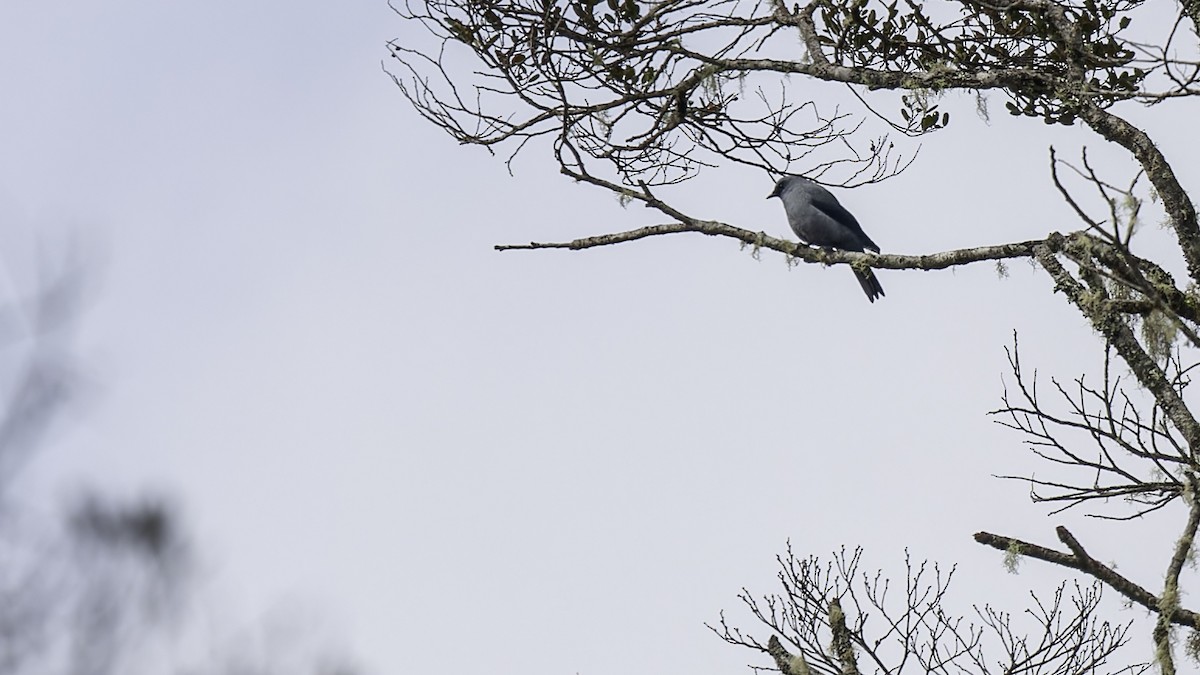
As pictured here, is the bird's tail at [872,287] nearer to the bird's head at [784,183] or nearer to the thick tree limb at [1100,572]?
the bird's head at [784,183]

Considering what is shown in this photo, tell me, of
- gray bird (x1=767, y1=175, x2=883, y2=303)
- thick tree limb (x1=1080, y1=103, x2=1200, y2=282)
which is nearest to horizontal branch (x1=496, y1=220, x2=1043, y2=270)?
thick tree limb (x1=1080, y1=103, x2=1200, y2=282)

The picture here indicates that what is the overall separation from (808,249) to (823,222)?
1.88 m

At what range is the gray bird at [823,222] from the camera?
823cm

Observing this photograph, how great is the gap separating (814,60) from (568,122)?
1.33 m

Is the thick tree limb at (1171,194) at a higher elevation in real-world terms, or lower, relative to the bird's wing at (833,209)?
lower

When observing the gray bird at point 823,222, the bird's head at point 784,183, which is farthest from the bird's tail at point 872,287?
the bird's head at point 784,183

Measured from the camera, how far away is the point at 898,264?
588 cm

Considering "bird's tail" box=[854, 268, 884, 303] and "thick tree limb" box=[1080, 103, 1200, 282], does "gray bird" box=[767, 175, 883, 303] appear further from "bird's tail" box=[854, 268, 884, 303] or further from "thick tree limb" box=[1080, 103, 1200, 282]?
"thick tree limb" box=[1080, 103, 1200, 282]

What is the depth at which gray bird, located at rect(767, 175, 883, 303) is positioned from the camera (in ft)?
27.0

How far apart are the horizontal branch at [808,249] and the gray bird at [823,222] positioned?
187 cm

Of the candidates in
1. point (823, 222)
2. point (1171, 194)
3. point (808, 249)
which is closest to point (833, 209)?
point (823, 222)

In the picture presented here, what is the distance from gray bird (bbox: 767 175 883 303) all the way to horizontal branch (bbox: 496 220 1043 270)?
6.13 feet

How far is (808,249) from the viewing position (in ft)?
21.0

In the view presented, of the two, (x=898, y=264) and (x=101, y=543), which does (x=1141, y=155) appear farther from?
(x=101, y=543)
